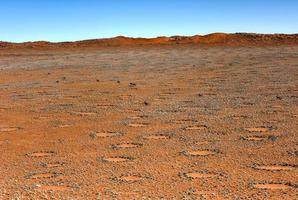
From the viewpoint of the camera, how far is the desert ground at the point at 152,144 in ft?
14.9

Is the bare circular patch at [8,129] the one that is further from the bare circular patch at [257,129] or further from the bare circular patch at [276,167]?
the bare circular patch at [276,167]

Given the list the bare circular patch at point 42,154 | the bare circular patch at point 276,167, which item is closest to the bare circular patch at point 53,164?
the bare circular patch at point 42,154

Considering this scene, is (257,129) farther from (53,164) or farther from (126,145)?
(53,164)

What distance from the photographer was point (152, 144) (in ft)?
20.4

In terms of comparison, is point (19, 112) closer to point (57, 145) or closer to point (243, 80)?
point (57, 145)

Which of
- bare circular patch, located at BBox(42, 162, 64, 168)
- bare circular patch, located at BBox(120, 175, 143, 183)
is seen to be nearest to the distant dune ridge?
bare circular patch, located at BBox(42, 162, 64, 168)

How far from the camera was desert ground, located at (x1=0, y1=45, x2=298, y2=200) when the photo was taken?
4.54m

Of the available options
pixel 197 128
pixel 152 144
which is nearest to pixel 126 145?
pixel 152 144

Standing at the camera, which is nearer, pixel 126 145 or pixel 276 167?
pixel 276 167

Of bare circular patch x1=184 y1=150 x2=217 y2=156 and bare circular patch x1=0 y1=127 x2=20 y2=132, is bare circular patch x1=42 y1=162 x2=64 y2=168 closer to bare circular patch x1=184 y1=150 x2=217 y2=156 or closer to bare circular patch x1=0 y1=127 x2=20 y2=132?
bare circular patch x1=184 y1=150 x2=217 y2=156

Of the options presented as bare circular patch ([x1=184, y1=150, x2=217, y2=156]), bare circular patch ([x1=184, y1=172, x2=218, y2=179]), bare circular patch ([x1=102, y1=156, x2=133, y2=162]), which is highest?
bare circular patch ([x1=184, y1=150, x2=217, y2=156])

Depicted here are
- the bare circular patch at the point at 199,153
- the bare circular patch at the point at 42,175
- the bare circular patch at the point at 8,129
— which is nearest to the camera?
the bare circular patch at the point at 42,175

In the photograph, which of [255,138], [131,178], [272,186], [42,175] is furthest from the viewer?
[255,138]

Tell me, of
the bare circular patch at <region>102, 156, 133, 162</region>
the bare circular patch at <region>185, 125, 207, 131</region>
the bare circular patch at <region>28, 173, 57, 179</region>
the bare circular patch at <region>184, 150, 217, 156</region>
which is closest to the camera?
the bare circular patch at <region>28, 173, 57, 179</region>
